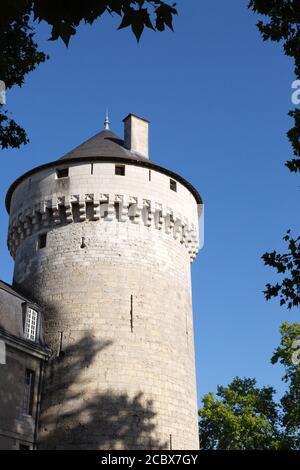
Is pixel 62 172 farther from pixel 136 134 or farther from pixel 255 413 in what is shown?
pixel 255 413

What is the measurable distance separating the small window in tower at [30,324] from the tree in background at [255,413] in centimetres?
1116

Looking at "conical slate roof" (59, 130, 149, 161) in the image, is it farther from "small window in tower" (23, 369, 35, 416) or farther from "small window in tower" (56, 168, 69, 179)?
"small window in tower" (23, 369, 35, 416)

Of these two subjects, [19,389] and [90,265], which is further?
[90,265]

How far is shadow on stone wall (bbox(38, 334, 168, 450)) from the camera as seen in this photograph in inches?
632

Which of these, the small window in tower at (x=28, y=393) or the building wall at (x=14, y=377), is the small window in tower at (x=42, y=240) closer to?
the building wall at (x=14, y=377)

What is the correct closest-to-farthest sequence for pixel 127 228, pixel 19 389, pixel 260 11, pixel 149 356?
pixel 260 11, pixel 19 389, pixel 149 356, pixel 127 228

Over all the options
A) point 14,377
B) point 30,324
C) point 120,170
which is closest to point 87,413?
point 14,377

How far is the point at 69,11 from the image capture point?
4602mm

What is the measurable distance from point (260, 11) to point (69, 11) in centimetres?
644

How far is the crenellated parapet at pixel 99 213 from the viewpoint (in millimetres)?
19281

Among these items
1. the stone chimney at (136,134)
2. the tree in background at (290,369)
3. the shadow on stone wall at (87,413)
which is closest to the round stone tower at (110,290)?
the shadow on stone wall at (87,413)

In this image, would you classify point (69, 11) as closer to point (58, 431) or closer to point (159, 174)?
point (58, 431)
